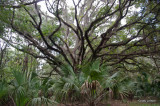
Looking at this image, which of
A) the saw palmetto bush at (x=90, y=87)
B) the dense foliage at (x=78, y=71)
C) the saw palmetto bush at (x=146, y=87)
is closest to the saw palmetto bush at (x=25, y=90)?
the dense foliage at (x=78, y=71)

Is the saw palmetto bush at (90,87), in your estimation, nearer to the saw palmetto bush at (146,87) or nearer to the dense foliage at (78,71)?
the dense foliage at (78,71)

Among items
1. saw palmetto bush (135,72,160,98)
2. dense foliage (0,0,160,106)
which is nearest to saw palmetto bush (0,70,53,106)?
dense foliage (0,0,160,106)

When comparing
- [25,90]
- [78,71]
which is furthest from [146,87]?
[25,90]

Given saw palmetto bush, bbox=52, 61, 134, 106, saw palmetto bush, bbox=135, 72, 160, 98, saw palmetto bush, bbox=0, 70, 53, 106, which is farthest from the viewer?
saw palmetto bush, bbox=135, 72, 160, 98

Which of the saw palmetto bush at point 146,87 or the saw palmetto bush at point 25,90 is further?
the saw palmetto bush at point 146,87

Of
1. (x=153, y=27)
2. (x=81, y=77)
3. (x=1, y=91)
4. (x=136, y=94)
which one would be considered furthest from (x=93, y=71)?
(x=136, y=94)

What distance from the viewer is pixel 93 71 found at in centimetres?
472

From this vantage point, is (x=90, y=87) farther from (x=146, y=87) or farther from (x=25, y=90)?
(x=146, y=87)

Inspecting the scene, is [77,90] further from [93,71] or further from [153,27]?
[153,27]

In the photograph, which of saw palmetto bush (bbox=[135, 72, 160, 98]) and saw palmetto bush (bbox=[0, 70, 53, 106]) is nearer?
saw palmetto bush (bbox=[0, 70, 53, 106])

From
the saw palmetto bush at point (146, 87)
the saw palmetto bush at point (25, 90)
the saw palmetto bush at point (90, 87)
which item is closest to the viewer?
the saw palmetto bush at point (25, 90)

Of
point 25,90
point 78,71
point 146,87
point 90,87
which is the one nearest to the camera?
point 90,87

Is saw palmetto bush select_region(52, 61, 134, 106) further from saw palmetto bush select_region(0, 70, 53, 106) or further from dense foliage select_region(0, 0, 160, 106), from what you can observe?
saw palmetto bush select_region(0, 70, 53, 106)

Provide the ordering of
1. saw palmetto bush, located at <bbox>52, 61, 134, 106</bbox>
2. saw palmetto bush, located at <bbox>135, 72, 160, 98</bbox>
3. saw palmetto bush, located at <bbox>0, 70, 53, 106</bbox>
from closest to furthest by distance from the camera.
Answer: saw palmetto bush, located at <bbox>0, 70, 53, 106</bbox> → saw palmetto bush, located at <bbox>52, 61, 134, 106</bbox> → saw palmetto bush, located at <bbox>135, 72, 160, 98</bbox>
